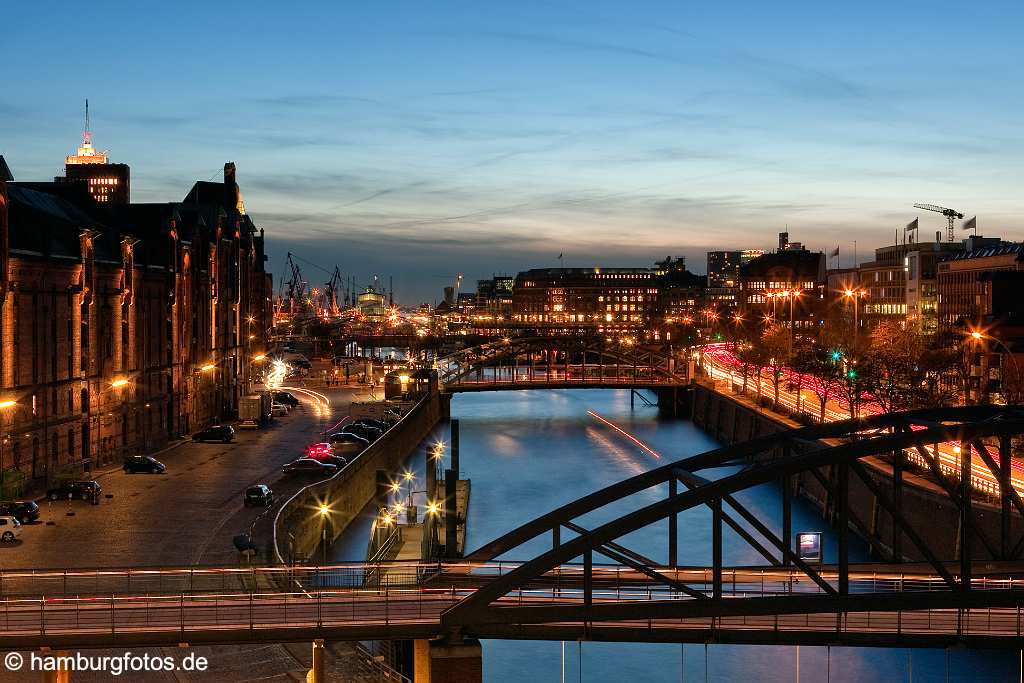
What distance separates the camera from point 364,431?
250 ft

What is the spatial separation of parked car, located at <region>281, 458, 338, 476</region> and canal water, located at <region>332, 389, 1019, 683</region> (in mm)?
3026

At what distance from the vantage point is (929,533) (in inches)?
1902

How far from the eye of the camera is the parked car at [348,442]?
69.1 m

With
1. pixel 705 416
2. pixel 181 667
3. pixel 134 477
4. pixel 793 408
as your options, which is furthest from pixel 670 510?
pixel 705 416

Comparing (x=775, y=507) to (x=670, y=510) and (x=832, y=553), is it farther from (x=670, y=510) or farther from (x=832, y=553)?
(x=670, y=510)

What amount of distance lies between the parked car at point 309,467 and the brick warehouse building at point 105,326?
29.1ft

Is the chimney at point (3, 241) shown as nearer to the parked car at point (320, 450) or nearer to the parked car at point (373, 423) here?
the parked car at point (320, 450)

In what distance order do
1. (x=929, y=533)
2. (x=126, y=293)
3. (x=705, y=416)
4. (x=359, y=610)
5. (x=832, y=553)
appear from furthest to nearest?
(x=705, y=416)
(x=126, y=293)
(x=832, y=553)
(x=929, y=533)
(x=359, y=610)

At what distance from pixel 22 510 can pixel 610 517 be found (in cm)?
2968

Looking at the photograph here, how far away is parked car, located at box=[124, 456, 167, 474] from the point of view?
56969 mm

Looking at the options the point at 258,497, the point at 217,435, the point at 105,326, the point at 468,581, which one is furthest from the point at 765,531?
the point at 217,435

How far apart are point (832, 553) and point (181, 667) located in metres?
34.1

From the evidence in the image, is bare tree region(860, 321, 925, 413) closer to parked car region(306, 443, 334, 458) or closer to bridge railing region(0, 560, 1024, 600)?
parked car region(306, 443, 334, 458)

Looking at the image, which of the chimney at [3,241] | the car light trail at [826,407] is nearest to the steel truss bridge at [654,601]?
the car light trail at [826,407]
